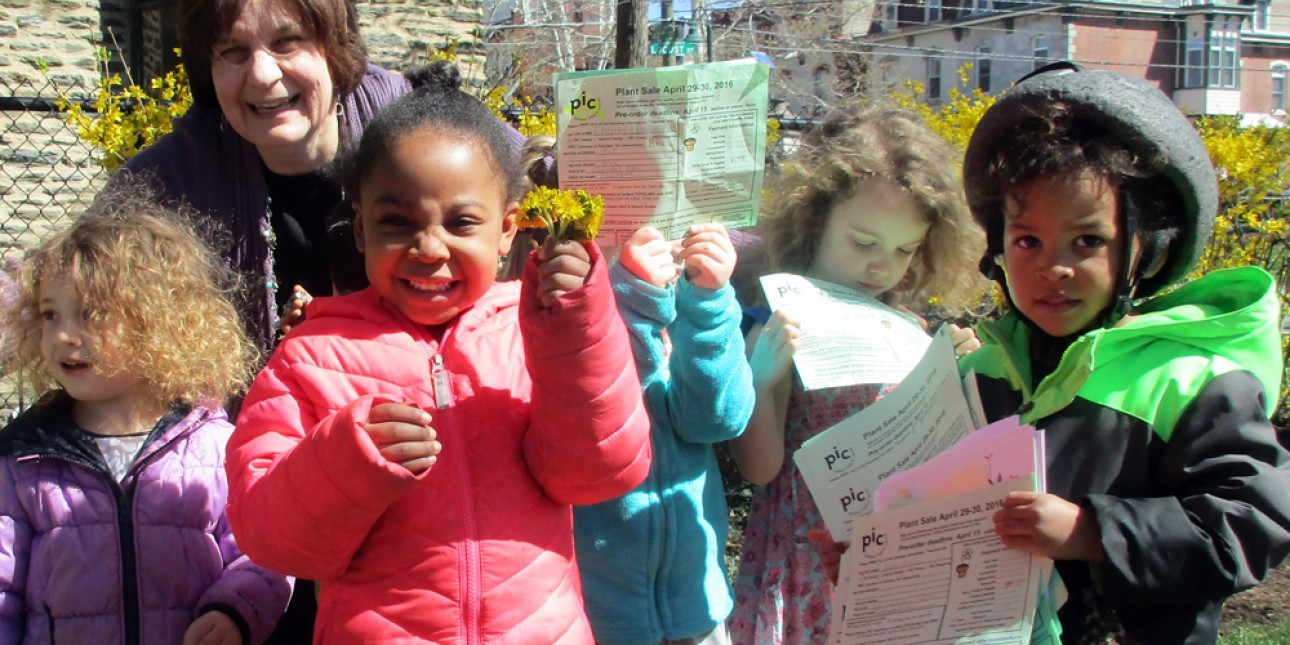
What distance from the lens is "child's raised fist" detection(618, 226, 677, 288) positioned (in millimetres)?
2197

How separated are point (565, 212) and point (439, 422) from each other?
0.42 m

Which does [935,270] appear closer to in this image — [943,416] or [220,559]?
[943,416]

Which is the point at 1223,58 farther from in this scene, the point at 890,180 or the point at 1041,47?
the point at 890,180

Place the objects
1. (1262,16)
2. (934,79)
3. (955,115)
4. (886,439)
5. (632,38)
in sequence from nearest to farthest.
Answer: (886,439) → (955,115) → (632,38) → (934,79) → (1262,16)

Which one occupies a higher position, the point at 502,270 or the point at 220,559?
the point at 502,270

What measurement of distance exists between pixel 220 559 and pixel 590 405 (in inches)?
38.3

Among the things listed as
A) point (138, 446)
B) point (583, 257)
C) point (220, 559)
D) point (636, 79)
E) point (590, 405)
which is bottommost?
point (220, 559)

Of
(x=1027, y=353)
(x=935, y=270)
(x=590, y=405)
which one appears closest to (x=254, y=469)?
(x=590, y=405)

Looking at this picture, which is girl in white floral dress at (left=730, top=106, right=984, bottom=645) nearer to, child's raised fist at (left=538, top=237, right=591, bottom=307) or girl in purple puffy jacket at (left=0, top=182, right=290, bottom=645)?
child's raised fist at (left=538, top=237, right=591, bottom=307)

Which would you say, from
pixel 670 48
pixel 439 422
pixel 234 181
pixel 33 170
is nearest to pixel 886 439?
pixel 439 422

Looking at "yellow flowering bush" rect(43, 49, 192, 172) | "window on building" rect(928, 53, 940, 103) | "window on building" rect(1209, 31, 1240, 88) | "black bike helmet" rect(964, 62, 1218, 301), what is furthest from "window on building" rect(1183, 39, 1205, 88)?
"black bike helmet" rect(964, 62, 1218, 301)

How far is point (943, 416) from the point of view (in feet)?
6.10

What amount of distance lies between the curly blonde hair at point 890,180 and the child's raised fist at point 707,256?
56cm

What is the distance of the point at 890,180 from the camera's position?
2656 mm
